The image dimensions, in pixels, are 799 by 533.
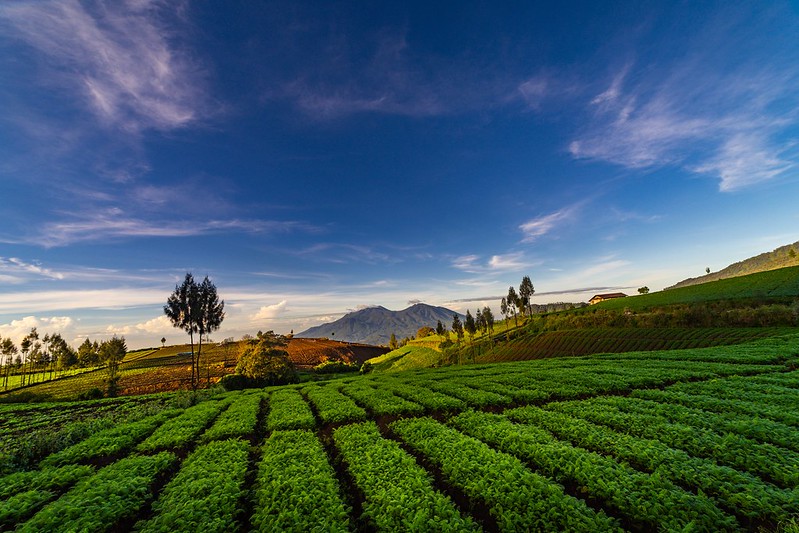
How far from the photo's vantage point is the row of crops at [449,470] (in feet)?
27.7

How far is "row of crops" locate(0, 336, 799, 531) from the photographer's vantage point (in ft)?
27.7

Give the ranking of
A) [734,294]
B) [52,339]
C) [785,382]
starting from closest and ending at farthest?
[785,382], [734,294], [52,339]

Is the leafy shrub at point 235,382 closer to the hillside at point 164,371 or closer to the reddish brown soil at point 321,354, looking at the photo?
the hillside at point 164,371

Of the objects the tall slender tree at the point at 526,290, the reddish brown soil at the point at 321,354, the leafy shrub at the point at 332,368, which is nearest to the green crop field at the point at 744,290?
the tall slender tree at the point at 526,290

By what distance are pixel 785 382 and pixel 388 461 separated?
91.5ft

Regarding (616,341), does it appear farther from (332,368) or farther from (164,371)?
(164,371)

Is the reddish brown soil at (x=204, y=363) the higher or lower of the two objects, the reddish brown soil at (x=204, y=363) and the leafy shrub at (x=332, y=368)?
the higher

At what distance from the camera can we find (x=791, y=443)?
11758 millimetres

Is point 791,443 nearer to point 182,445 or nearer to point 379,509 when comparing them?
point 379,509

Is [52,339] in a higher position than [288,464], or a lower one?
higher

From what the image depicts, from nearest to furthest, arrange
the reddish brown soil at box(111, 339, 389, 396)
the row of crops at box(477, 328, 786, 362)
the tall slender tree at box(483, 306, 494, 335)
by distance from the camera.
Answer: the row of crops at box(477, 328, 786, 362)
the reddish brown soil at box(111, 339, 389, 396)
the tall slender tree at box(483, 306, 494, 335)

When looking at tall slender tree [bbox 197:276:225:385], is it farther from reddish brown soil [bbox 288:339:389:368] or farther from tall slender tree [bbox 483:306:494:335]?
tall slender tree [bbox 483:306:494:335]

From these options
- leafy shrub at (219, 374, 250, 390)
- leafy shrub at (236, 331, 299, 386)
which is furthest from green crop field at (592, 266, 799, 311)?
leafy shrub at (219, 374, 250, 390)

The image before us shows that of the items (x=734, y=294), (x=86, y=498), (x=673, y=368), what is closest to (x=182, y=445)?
(x=86, y=498)
